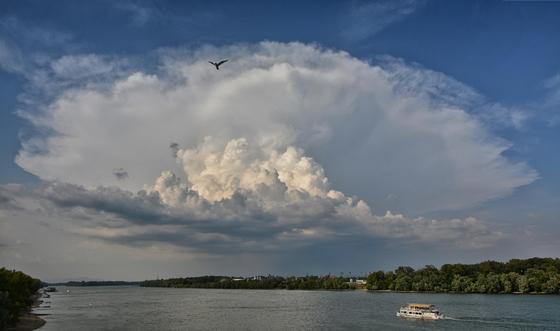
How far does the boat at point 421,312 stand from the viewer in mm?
103438

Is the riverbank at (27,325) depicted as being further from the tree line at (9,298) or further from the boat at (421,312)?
the boat at (421,312)

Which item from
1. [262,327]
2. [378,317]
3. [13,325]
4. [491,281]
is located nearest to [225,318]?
[262,327]

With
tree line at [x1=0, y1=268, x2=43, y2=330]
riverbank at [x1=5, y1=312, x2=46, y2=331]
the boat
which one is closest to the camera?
tree line at [x1=0, y1=268, x2=43, y2=330]

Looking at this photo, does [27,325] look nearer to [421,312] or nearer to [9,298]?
[9,298]

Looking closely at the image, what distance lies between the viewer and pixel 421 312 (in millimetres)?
107312

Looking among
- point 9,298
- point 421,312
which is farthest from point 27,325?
point 421,312

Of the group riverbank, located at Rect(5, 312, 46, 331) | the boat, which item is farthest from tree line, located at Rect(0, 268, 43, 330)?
the boat

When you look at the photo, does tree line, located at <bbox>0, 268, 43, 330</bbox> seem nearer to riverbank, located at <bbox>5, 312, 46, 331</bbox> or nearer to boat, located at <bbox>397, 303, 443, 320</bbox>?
riverbank, located at <bbox>5, 312, 46, 331</bbox>

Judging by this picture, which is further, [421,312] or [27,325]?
[421,312]

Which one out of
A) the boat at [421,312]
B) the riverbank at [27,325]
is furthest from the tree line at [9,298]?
the boat at [421,312]

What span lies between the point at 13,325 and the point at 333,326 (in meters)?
75.0

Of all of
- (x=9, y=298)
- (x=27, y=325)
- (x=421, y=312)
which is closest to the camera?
(x=9, y=298)

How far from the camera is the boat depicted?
339ft

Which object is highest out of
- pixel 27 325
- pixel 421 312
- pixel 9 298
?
pixel 9 298
